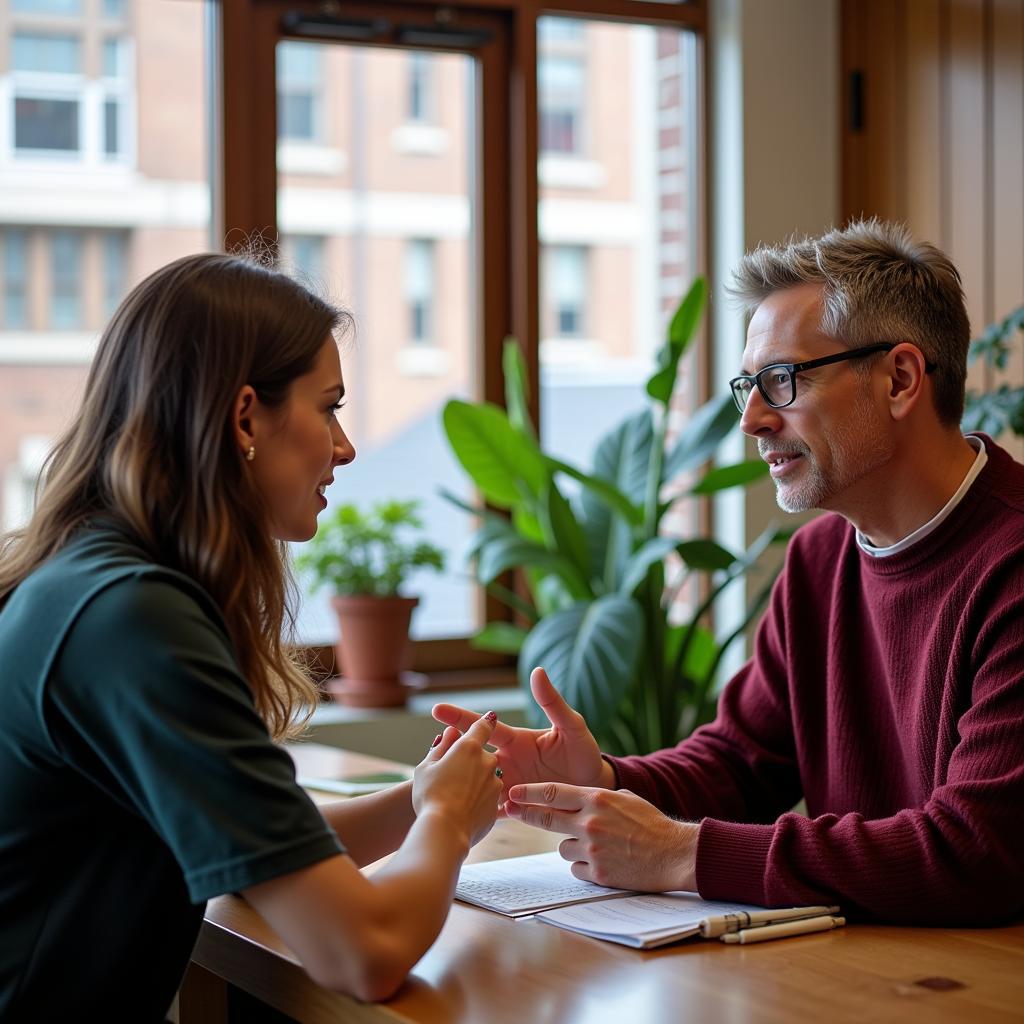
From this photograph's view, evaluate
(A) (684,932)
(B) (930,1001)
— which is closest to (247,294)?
(A) (684,932)

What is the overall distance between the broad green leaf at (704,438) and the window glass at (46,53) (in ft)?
5.47

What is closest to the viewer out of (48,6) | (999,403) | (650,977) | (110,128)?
(650,977)

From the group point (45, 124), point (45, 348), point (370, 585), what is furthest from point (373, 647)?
point (45, 124)

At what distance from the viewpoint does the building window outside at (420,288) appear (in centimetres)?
380

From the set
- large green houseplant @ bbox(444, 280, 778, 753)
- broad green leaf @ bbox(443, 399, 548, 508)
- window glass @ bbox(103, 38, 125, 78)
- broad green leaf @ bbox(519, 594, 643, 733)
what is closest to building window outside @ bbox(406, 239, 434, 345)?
large green houseplant @ bbox(444, 280, 778, 753)

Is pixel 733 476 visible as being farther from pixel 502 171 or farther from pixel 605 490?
pixel 502 171

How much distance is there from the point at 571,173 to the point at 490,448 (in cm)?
103

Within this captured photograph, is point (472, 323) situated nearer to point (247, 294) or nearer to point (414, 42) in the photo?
point (414, 42)

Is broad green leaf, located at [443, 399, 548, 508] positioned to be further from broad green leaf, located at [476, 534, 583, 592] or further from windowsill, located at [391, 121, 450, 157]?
windowsill, located at [391, 121, 450, 157]

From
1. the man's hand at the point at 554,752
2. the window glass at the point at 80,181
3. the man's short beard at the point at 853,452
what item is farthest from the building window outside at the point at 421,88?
the man's hand at the point at 554,752

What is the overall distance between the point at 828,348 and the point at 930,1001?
881 millimetres

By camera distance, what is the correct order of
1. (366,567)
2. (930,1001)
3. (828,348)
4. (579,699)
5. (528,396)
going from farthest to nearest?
(528,396) < (366,567) < (579,699) < (828,348) < (930,1001)

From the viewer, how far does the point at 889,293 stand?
1.83 metres

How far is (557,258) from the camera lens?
12.9ft
